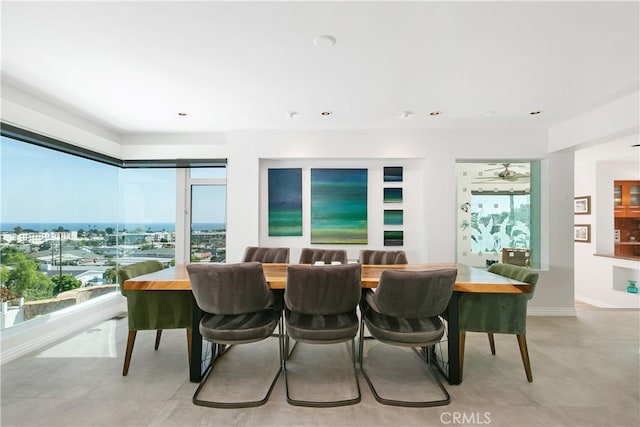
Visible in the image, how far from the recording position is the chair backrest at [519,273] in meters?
2.37

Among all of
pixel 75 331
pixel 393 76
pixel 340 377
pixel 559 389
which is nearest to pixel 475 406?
pixel 559 389

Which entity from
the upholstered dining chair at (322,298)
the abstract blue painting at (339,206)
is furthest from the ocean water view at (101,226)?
the upholstered dining chair at (322,298)

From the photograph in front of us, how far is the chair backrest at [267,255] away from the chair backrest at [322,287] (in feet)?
4.56

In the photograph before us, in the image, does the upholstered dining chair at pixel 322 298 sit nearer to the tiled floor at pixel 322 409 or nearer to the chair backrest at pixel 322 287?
the chair backrest at pixel 322 287

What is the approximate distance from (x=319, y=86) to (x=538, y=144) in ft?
10.4

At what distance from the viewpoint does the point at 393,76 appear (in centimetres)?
259

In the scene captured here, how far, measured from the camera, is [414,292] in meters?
1.99

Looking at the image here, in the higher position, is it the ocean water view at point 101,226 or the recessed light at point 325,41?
the recessed light at point 325,41

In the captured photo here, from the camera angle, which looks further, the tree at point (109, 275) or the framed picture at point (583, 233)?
the framed picture at point (583, 233)

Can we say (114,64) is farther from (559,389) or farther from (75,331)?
(559,389)

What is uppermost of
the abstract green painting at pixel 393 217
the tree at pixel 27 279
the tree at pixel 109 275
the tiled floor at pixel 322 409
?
the abstract green painting at pixel 393 217

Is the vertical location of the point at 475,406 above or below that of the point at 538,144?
below

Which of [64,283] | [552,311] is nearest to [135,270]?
[64,283]

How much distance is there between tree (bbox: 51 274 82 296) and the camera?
3.52 m
